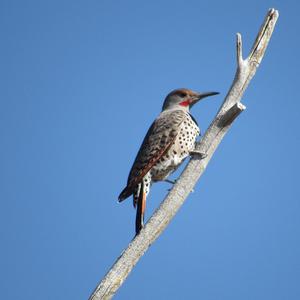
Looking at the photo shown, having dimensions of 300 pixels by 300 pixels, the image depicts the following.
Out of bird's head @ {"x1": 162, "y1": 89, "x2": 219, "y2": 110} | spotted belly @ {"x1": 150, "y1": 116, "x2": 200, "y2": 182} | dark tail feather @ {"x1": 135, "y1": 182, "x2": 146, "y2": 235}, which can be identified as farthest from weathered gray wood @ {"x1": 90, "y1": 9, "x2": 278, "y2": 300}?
bird's head @ {"x1": 162, "y1": 89, "x2": 219, "y2": 110}

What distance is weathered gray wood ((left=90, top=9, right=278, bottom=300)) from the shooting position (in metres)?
4.49

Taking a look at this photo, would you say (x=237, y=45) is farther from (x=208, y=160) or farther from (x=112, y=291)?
(x=112, y=291)

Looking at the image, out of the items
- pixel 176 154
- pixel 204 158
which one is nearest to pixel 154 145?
pixel 176 154

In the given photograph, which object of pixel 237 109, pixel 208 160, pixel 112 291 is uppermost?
pixel 237 109

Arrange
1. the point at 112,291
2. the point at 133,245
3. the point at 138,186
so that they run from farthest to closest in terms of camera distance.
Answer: the point at 138,186
the point at 133,245
the point at 112,291

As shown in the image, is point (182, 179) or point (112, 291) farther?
point (182, 179)

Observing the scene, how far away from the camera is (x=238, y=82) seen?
5.11 m

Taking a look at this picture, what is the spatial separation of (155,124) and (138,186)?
3.64 ft

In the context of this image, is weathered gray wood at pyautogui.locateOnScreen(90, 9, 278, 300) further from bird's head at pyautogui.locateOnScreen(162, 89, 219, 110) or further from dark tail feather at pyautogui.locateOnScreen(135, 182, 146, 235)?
bird's head at pyautogui.locateOnScreen(162, 89, 219, 110)

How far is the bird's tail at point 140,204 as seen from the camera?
5.26m

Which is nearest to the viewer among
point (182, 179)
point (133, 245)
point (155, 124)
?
point (133, 245)

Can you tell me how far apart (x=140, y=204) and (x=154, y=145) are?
1.02m

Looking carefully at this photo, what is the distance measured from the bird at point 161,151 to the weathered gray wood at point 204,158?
100 cm

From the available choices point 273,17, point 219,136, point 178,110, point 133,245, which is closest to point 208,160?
point 219,136
